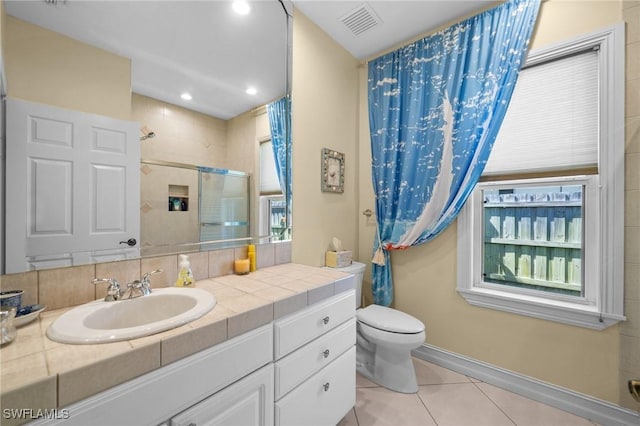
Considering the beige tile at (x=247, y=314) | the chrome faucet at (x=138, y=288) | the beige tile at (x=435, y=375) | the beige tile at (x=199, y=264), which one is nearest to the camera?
the beige tile at (x=247, y=314)

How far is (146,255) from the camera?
114 cm

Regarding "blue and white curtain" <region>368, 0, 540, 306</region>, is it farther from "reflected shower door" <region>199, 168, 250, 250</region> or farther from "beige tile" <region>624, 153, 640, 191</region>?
"reflected shower door" <region>199, 168, 250, 250</region>

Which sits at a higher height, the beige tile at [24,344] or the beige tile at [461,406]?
the beige tile at [24,344]

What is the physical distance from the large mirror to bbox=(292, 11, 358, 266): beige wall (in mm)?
123

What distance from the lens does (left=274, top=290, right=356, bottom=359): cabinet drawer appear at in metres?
1.02

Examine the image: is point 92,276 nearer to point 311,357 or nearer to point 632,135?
point 311,357

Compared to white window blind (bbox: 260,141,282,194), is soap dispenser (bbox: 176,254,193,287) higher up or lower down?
lower down

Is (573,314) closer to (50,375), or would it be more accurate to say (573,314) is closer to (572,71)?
(572,71)

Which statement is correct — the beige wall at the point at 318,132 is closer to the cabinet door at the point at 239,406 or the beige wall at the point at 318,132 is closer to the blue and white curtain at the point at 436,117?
the blue and white curtain at the point at 436,117

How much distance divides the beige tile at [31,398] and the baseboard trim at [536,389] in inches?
86.7

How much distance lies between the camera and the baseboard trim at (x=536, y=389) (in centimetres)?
140

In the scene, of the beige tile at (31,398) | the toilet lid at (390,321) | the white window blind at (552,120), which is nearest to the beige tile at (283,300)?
the beige tile at (31,398)

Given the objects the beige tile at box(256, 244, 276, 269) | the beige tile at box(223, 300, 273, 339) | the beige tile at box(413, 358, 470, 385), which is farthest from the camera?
the beige tile at box(413, 358, 470, 385)

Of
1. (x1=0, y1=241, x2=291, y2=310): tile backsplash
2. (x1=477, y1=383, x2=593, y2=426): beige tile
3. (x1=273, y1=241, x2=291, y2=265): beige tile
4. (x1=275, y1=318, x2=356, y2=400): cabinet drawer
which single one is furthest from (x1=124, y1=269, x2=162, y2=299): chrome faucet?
(x1=477, y1=383, x2=593, y2=426): beige tile
